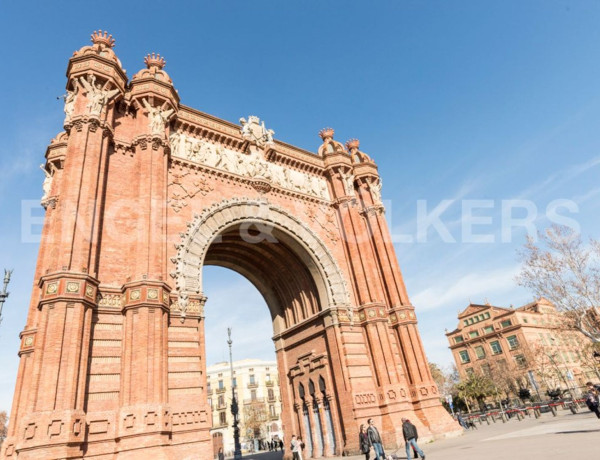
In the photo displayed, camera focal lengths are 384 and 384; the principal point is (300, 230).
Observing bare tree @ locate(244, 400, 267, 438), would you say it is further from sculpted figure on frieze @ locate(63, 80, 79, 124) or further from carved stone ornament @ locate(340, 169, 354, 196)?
sculpted figure on frieze @ locate(63, 80, 79, 124)

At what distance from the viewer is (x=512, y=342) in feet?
186

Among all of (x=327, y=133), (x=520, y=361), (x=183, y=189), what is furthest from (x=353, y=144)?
(x=520, y=361)

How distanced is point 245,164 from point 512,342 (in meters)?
53.8

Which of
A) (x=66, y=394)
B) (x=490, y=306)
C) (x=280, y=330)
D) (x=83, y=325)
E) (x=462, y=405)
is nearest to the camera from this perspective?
(x=66, y=394)

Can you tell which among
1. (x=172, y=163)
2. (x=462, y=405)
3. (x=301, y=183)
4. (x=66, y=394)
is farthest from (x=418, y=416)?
(x=462, y=405)

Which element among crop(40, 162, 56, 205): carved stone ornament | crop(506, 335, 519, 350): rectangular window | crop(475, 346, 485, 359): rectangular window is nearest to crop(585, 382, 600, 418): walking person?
crop(40, 162, 56, 205): carved stone ornament

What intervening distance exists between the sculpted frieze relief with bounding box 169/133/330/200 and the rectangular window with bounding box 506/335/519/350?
157 ft

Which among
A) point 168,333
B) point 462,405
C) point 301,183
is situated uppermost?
point 301,183

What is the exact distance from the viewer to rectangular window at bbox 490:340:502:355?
5792 centimetres

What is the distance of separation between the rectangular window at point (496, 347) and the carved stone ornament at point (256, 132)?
175 feet

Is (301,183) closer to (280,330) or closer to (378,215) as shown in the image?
(378,215)

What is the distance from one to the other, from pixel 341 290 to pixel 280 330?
4944mm

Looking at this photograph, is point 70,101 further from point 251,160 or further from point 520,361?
point 520,361

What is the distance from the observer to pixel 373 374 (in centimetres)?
1866
